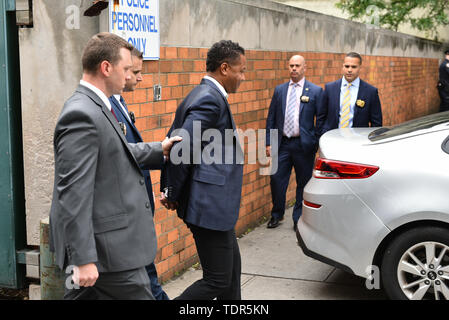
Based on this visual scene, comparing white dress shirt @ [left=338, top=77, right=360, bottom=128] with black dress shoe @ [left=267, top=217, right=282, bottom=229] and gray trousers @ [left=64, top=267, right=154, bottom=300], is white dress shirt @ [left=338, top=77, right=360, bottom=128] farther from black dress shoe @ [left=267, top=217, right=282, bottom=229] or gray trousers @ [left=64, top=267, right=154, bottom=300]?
gray trousers @ [left=64, top=267, right=154, bottom=300]

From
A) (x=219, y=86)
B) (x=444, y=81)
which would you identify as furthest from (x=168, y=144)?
(x=444, y=81)

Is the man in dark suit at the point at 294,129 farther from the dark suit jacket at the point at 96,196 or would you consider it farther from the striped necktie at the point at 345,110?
the dark suit jacket at the point at 96,196

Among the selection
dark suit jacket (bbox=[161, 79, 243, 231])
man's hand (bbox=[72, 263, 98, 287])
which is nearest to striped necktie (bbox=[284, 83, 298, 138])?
dark suit jacket (bbox=[161, 79, 243, 231])

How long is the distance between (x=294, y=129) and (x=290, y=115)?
0.54 feet

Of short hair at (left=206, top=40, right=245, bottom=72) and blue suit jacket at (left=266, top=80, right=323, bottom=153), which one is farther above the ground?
short hair at (left=206, top=40, right=245, bottom=72)

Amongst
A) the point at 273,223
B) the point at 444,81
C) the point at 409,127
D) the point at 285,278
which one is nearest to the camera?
the point at 409,127

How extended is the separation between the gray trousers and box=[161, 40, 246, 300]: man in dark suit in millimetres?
826

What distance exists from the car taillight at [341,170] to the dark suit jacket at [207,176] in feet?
3.90

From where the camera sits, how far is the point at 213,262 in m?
3.79

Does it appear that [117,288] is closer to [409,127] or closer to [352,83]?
→ [409,127]

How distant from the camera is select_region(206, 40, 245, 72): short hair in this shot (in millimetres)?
3896
